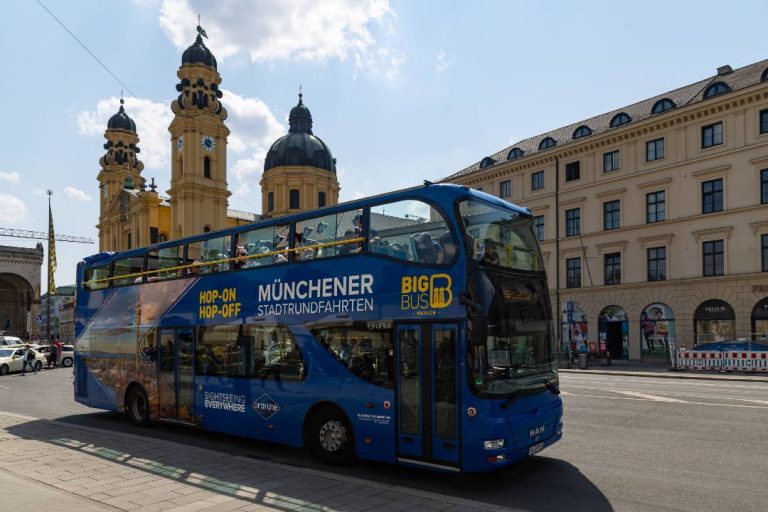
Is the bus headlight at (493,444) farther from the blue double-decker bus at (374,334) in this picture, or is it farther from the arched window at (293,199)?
the arched window at (293,199)

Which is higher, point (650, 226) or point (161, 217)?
point (161, 217)

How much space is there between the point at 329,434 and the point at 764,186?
101 ft

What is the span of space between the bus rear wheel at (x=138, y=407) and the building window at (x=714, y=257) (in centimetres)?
3063

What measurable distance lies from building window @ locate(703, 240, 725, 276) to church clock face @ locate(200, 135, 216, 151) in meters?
48.0

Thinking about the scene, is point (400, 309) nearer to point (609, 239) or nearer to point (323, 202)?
point (609, 239)

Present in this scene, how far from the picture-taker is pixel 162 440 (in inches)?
437

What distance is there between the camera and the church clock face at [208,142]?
6333cm

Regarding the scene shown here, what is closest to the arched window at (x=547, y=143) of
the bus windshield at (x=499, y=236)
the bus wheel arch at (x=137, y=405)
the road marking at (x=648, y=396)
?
the road marking at (x=648, y=396)

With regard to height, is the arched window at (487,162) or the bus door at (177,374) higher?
the arched window at (487,162)

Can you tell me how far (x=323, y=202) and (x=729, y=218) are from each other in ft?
161

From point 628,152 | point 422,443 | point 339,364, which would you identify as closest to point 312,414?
point 339,364

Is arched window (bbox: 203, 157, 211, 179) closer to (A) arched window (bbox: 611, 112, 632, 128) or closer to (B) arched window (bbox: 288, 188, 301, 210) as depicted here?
(B) arched window (bbox: 288, 188, 301, 210)

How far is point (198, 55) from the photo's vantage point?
64.6 m

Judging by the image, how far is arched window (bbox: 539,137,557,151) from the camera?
42.1m
